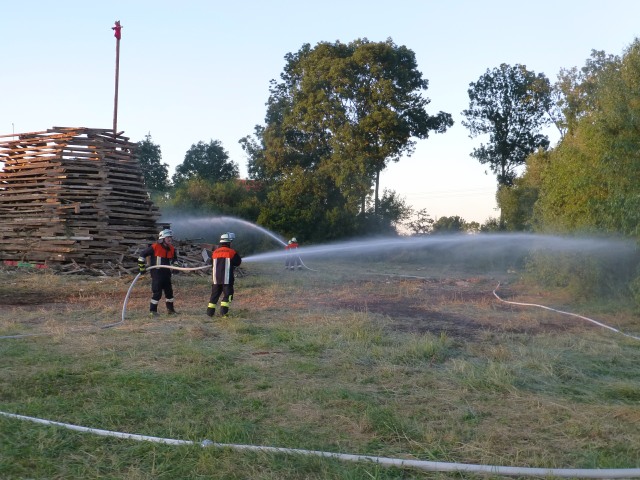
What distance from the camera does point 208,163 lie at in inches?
2308

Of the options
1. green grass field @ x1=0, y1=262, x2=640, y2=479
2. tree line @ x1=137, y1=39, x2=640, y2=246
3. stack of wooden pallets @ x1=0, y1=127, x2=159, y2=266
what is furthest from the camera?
tree line @ x1=137, y1=39, x2=640, y2=246

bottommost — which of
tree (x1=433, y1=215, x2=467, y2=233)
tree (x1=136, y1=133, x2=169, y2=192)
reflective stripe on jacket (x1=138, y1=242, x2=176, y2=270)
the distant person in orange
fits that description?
the distant person in orange

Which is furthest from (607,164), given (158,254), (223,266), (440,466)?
(440,466)

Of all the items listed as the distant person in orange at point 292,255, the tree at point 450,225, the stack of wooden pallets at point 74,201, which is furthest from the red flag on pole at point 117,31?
the tree at point 450,225

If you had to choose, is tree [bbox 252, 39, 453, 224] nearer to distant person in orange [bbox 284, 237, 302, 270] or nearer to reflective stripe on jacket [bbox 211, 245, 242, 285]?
distant person in orange [bbox 284, 237, 302, 270]

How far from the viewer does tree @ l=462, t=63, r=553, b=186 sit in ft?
142

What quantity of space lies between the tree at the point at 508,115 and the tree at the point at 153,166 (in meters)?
26.4

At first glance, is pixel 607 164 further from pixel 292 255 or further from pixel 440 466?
pixel 292 255

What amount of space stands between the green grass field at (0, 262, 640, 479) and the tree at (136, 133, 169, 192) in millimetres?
45581

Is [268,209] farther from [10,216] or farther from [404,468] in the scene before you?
[404,468]

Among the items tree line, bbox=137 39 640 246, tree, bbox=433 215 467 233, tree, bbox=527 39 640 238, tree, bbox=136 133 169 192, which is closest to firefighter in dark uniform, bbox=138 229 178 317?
tree, bbox=527 39 640 238

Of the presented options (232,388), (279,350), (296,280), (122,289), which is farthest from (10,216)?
(232,388)

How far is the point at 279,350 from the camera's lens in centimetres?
865

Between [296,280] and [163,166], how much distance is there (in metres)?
41.5
